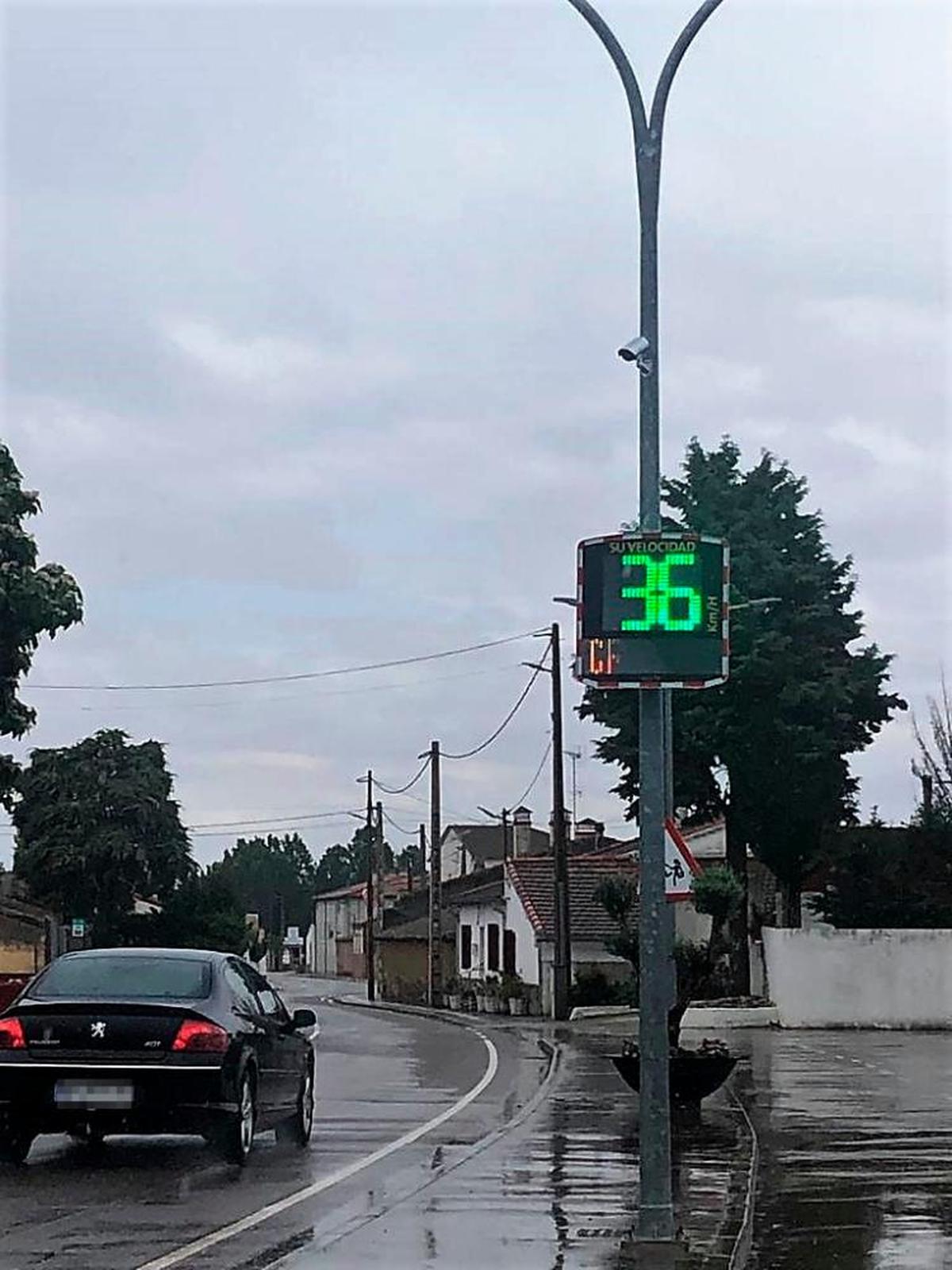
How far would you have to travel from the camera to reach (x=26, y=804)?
2330 inches

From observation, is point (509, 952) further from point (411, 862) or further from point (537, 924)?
point (411, 862)

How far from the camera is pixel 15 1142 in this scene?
14.1 metres

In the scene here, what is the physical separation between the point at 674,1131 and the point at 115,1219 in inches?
256

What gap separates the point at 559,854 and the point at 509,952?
1484 centimetres

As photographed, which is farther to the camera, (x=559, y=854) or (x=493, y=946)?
(x=493, y=946)

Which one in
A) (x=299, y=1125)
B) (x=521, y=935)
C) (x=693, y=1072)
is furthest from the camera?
(x=521, y=935)

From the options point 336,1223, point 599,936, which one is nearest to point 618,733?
point 599,936

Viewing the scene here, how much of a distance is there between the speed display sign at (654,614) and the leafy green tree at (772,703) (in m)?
36.2

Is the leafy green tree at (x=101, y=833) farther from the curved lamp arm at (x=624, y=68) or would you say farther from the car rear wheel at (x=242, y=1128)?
the curved lamp arm at (x=624, y=68)

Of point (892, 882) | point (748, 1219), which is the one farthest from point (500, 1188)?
point (892, 882)

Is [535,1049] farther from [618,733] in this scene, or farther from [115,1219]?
[115,1219]

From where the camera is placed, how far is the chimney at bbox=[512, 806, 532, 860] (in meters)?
88.2

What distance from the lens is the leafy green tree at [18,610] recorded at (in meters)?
33.8

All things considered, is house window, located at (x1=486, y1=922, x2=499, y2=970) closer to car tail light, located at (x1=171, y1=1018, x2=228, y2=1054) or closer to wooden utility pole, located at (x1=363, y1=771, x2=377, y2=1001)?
wooden utility pole, located at (x1=363, y1=771, x2=377, y2=1001)
